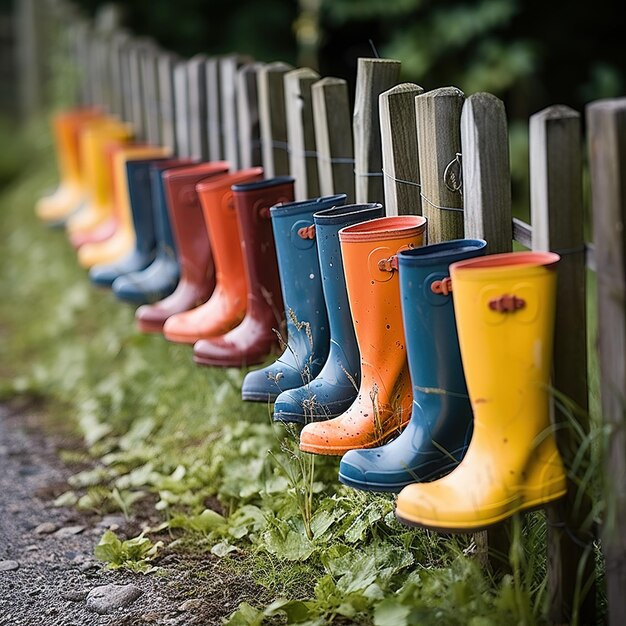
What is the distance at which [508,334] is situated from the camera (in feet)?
7.20

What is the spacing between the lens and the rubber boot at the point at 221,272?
3.41 metres

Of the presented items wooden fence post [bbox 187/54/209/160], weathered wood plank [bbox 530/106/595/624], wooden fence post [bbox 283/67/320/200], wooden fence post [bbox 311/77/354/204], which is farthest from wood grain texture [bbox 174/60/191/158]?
weathered wood plank [bbox 530/106/595/624]

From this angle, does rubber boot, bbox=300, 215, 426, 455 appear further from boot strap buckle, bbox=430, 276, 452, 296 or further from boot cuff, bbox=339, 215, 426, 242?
boot strap buckle, bbox=430, 276, 452, 296

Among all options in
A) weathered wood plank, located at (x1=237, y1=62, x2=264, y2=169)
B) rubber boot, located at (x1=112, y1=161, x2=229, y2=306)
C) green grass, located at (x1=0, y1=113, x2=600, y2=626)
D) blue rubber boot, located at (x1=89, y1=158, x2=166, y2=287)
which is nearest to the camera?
green grass, located at (x1=0, y1=113, x2=600, y2=626)

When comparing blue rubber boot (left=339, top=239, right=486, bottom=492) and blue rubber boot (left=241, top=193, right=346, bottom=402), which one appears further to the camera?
blue rubber boot (left=241, top=193, right=346, bottom=402)

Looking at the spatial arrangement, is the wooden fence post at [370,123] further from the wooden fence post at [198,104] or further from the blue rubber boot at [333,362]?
the wooden fence post at [198,104]

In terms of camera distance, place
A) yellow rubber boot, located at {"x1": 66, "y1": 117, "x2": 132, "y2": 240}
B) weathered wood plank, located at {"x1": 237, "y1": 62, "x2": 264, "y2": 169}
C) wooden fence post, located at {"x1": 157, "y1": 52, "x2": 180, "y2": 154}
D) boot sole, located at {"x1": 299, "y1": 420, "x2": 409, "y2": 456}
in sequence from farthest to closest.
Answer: yellow rubber boot, located at {"x1": 66, "y1": 117, "x2": 132, "y2": 240}, wooden fence post, located at {"x1": 157, "y1": 52, "x2": 180, "y2": 154}, weathered wood plank, located at {"x1": 237, "y1": 62, "x2": 264, "y2": 169}, boot sole, located at {"x1": 299, "y1": 420, "x2": 409, "y2": 456}

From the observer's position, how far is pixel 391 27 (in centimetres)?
902

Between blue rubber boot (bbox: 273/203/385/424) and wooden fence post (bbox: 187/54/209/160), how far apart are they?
1.91 m

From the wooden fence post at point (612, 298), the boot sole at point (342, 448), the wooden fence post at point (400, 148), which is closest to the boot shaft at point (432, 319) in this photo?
the boot sole at point (342, 448)

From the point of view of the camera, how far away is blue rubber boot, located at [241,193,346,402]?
115 inches

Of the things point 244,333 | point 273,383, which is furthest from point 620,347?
point 244,333

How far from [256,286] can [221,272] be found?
27cm

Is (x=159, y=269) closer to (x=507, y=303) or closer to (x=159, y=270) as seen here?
(x=159, y=270)
